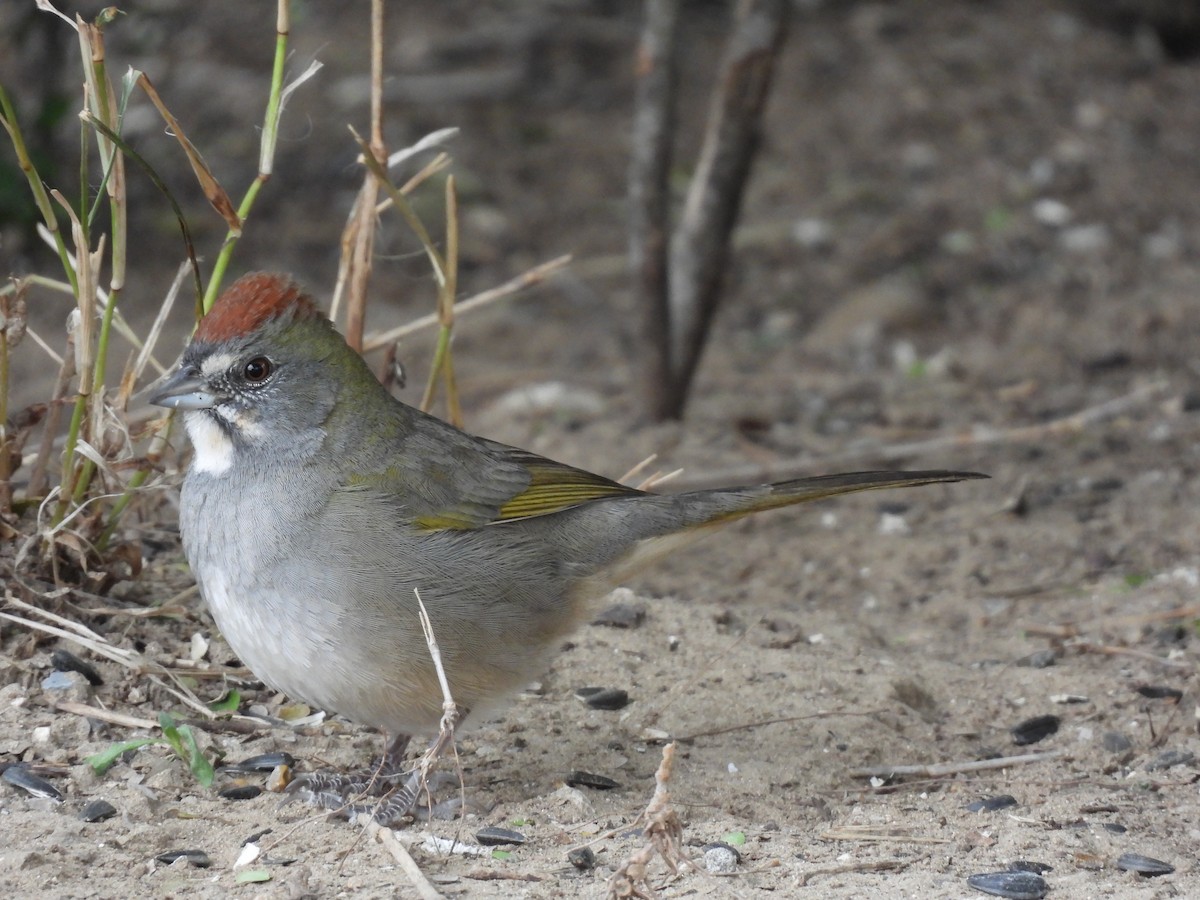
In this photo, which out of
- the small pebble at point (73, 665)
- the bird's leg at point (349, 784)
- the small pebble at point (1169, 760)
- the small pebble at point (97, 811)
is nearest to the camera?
the small pebble at point (97, 811)

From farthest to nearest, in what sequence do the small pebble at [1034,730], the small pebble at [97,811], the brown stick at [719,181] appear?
the brown stick at [719,181] → the small pebble at [1034,730] → the small pebble at [97,811]

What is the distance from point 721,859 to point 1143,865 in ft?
3.03

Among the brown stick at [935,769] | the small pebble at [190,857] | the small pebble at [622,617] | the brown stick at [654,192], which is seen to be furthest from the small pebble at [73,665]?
the brown stick at [654,192]

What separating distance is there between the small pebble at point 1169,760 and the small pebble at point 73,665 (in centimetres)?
277

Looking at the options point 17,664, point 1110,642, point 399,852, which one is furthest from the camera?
point 1110,642

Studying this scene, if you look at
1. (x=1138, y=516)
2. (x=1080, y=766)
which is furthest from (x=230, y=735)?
(x=1138, y=516)

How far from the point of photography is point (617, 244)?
350 inches

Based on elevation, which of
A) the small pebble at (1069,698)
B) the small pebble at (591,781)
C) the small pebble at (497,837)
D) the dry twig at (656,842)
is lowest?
the small pebble at (1069,698)

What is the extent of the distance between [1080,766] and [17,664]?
9.19 ft

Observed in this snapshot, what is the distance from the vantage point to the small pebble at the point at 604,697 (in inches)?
171

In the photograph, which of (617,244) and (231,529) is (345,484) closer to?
(231,529)

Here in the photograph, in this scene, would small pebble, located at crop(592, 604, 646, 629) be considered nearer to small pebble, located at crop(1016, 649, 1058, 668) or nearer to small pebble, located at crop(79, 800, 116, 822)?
small pebble, located at crop(1016, 649, 1058, 668)

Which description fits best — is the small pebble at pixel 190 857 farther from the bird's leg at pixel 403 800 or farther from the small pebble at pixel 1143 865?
the small pebble at pixel 1143 865

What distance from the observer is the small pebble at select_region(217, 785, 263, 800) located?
3.66 m
